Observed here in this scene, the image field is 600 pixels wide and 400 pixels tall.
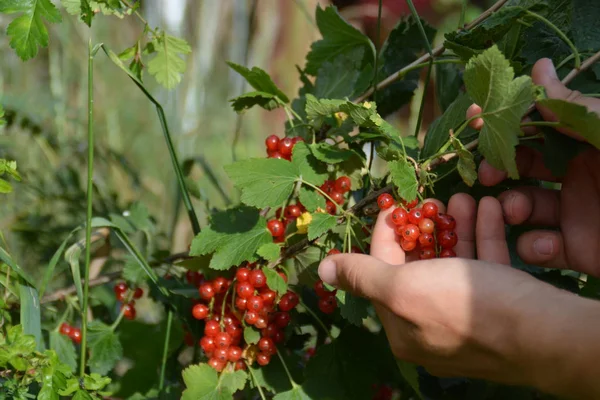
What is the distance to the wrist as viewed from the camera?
1.88 feet

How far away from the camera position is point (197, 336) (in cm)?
95

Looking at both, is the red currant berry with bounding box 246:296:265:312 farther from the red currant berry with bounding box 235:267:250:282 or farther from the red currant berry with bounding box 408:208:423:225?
the red currant berry with bounding box 408:208:423:225

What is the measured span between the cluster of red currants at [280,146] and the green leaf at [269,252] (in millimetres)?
149

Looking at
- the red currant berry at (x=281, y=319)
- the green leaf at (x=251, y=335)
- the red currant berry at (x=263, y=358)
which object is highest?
the red currant berry at (x=281, y=319)

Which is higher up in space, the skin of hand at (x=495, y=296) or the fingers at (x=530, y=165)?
the fingers at (x=530, y=165)

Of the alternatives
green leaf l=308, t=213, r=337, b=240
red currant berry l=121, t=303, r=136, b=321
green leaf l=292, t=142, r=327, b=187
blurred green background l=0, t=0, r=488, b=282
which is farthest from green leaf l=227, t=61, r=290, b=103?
red currant berry l=121, t=303, r=136, b=321

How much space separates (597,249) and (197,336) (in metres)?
0.59

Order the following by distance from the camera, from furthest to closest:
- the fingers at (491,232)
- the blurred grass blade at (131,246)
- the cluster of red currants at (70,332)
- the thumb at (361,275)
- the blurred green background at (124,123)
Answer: the blurred green background at (124,123) → the cluster of red currants at (70,332) → the blurred grass blade at (131,246) → the fingers at (491,232) → the thumb at (361,275)

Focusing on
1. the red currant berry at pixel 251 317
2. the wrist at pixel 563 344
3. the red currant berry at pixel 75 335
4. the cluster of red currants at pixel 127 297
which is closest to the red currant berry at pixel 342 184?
the red currant berry at pixel 251 317

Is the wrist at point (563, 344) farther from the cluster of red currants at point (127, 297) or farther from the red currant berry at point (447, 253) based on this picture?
the cluster of red currants at point (127, 297)

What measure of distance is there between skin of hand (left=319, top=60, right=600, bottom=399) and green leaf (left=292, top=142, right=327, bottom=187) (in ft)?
0.35

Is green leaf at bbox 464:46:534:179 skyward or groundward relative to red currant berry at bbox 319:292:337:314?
skyward

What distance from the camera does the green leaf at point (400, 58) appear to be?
971mm

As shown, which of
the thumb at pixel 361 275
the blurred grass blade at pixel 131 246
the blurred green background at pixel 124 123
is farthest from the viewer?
the blurred green background at pixel 124 123
